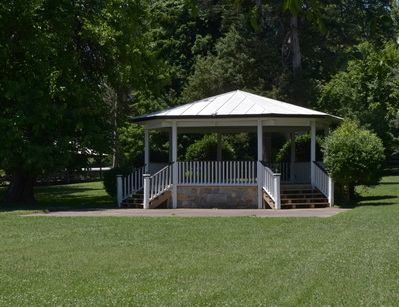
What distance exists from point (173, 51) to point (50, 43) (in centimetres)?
2206

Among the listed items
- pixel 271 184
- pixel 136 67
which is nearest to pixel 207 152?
pixel 136 67

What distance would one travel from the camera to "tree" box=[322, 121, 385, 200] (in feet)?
69.9

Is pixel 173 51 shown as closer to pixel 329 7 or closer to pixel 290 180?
pixel 329 7

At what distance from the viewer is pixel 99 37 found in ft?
88.4

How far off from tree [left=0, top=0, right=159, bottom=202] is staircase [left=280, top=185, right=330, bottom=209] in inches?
281

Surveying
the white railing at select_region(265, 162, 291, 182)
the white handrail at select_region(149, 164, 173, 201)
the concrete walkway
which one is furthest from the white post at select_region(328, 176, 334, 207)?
the white handrail at select_region(149, 164, 173, 201)

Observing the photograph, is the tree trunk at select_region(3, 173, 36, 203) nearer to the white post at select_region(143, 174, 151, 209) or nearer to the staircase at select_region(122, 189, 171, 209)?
the staircase at select_region(122, 189, 171, 209)

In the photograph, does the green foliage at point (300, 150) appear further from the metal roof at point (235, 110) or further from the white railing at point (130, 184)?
the white railing at point (130, 184)

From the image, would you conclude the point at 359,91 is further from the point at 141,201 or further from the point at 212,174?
the point at 141,201

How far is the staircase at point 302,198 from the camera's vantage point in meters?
21.8

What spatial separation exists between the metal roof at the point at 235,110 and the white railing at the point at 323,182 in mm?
1842

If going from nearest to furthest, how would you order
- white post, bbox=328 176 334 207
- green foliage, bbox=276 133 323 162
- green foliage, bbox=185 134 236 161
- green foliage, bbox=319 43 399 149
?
white post, bbox=328 176 334 207
green foliage, bbox=276 133 323 162
green foliage, bbox=185 134 236 161
green foliage, bbox=319 43 399 149

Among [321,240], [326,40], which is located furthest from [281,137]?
[321,240]

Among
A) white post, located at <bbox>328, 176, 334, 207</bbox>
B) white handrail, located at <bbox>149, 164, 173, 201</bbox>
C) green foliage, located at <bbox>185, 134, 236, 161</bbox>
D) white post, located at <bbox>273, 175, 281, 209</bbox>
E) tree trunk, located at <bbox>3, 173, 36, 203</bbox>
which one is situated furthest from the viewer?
green foliage, located at <bbox>185, 134, 236, 161</bbox>
